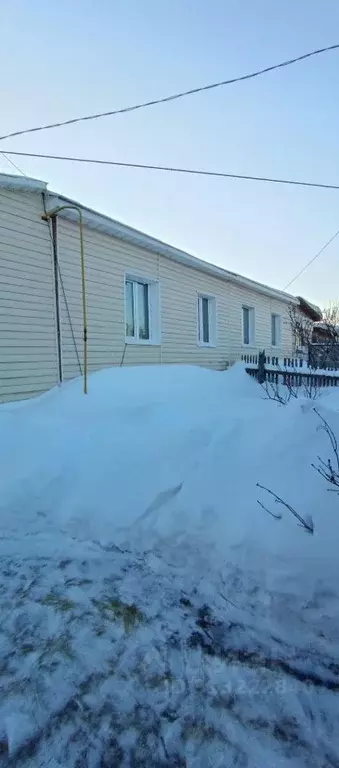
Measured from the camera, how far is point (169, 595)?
7.97 feet

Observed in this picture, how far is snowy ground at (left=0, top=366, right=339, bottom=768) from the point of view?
1539 millimetres

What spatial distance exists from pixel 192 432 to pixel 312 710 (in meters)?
2.84

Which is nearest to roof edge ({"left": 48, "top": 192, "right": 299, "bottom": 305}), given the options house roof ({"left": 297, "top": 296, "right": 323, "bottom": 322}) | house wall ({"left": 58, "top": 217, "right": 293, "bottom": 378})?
house wall ({"left": 58, "top": 217, "right": 293, "bottom": 378})

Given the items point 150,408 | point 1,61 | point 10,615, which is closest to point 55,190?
point 1,61

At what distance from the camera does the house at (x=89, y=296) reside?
654cm

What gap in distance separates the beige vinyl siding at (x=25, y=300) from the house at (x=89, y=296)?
2 cm

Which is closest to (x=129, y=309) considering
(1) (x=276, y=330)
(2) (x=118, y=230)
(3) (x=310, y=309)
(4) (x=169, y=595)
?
(2) (x=118, y=230)

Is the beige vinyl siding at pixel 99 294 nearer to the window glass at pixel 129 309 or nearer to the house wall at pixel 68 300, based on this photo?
the house wall at pixel 68 300

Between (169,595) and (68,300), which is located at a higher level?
(68,300)

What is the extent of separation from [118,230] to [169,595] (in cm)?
723

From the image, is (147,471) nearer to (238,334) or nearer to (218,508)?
(218,508)

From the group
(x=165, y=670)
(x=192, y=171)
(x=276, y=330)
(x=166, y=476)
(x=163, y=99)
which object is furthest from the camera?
(x=276, y=330)

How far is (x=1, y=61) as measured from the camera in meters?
6.31

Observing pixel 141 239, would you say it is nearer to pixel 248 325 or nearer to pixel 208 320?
pixel 208 320
